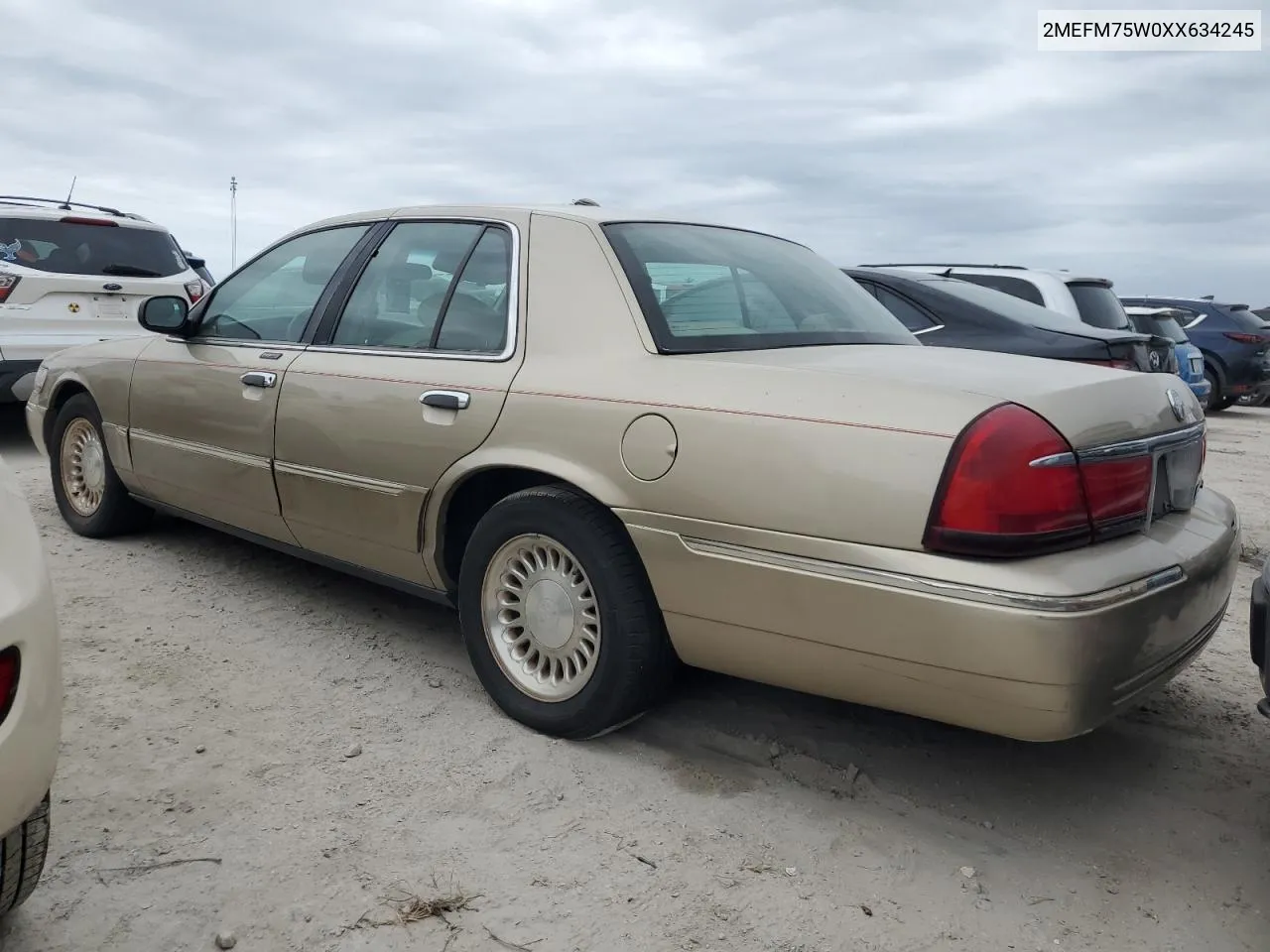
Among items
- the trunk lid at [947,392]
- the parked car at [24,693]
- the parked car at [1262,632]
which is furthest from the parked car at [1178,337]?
the parked car at [24,693]

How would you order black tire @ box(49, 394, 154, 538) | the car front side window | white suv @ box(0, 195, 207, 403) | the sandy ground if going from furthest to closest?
1. white suv @ box(0, 195, 207, 403)
2. black tire @ box(49, 394, 154, 538)
3. the car front side window
4. the sandy ground

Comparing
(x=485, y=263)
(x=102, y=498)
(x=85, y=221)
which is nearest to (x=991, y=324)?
(x=485, y=263)

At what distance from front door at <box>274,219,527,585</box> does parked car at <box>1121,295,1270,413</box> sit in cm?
1218

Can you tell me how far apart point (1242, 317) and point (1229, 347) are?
0.67m

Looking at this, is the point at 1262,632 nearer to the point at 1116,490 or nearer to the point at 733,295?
the point at 1116,490

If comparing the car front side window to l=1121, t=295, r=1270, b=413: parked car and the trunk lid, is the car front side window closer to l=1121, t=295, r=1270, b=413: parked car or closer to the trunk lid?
the trunk lid


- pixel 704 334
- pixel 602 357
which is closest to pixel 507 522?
pixel 602 357

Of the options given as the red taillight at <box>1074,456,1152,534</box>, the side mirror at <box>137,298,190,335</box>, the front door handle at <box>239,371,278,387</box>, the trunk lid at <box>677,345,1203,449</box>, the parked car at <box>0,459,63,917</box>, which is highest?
the side mirror at <box>137,298,190,335</box>

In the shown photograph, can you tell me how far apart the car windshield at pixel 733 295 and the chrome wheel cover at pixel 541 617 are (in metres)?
0.71

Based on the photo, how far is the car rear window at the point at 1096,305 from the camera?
7.84 metres

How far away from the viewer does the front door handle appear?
Result: 3.86 meters

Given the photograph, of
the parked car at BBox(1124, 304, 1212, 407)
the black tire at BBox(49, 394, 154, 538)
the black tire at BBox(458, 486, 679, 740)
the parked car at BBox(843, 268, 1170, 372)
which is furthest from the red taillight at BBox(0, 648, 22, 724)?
the parked car at BBox(1124, 304, 1212, 407)

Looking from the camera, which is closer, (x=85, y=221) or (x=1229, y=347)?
(x=85, y=221)

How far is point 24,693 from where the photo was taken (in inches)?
70.3
